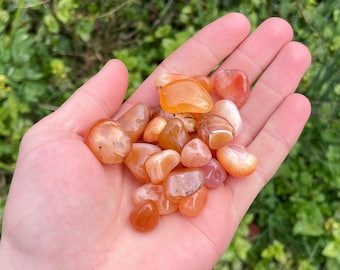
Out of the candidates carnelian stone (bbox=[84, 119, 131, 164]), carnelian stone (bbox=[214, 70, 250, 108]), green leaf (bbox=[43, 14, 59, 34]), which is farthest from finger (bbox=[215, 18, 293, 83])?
green leaf (bbox=[43, 14, 59, 34])

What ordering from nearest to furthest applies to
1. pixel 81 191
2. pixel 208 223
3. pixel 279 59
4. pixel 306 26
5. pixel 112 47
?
pixel 81 191
pixel 208 223
pixel 279 59
pixel 306 26
pixel 112 47

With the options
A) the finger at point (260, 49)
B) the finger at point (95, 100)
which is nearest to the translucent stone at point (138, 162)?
the finger at point (95, 100)

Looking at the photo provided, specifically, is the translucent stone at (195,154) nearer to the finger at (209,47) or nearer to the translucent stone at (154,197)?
the translucent stone at (154,197)

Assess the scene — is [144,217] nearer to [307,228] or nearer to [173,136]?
[173,136]

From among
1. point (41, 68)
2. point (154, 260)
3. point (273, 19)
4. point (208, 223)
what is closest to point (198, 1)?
point (273, 19)

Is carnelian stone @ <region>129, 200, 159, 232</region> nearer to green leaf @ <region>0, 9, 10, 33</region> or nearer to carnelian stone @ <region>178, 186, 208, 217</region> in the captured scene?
carnelian stone @ <region>178, 186, 208, 217</region>

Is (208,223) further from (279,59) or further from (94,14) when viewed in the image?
(94,14)
